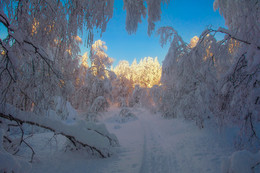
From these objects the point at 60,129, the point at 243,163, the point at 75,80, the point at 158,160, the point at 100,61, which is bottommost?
the point at 158,160

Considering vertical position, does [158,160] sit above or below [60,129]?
below

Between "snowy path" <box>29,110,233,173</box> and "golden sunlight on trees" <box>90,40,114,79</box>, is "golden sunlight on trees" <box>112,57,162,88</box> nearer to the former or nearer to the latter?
"golden sunlight on trees" <box>90,40,114,79</box>

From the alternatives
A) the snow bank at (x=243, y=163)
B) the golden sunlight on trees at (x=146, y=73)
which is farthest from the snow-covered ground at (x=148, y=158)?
the golden sunlight on trees at (x=146, y=73)

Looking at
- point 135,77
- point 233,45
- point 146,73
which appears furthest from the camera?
point 135,77

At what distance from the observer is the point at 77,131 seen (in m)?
4.23

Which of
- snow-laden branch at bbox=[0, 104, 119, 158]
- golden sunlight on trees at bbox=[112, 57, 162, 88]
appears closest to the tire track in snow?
snow-laden branch at bbox=[0, 104, 119, 158]

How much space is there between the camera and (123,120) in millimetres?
15844

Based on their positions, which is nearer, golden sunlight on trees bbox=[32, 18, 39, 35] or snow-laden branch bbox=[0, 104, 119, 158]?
golden sunlight on trees bbox=[32, 18, 39, 35]

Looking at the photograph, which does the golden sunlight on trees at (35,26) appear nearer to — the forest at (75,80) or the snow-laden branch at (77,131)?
the forest at (75,80)

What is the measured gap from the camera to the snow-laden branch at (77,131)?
2621 mm

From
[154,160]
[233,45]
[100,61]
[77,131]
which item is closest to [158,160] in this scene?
[154,160]

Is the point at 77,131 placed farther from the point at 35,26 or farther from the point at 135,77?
the point at 135,77

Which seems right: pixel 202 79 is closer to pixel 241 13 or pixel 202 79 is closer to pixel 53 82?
pixel 241 13

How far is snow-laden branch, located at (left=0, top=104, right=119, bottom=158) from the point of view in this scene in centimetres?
262
